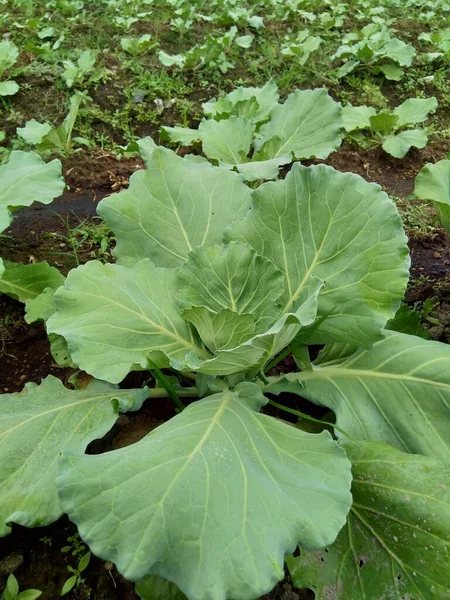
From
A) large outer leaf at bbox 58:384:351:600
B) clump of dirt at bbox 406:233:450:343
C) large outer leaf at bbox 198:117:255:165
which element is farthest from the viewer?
large outer leaf at bbox 198:117:255:165

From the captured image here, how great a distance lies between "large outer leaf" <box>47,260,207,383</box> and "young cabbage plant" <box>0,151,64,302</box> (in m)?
0.67

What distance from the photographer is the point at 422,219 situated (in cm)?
310

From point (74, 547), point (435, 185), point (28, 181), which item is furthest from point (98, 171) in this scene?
point (74, 547)

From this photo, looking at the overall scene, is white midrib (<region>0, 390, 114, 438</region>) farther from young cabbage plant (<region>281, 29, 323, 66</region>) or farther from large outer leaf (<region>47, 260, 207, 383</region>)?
young cabbage plant (<region>281, 29, 323, 66</region>)

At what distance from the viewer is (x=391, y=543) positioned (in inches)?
56.4

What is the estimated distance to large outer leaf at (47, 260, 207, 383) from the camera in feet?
5.42

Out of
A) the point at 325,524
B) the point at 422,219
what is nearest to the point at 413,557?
the point at 325,524

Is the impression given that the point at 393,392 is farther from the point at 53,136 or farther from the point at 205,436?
the point at 53,136

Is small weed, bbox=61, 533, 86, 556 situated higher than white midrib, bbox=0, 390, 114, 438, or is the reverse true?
white midrib, bbox=0, 390, 114, 438

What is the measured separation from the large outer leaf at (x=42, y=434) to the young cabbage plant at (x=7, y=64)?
2.74 meters

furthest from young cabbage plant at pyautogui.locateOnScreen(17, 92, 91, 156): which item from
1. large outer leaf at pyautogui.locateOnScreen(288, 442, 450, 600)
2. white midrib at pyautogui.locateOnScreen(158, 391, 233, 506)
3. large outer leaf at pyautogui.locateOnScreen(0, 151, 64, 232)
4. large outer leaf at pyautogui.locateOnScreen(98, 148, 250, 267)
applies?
large outer leaf at pyautogui.locateOnScreen(288, 442, 450, 600)

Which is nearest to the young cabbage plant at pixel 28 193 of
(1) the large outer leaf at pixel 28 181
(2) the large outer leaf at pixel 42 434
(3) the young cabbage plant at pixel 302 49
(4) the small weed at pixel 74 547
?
(1) the large outer leaf at pixel 28 181

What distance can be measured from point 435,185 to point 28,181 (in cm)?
167

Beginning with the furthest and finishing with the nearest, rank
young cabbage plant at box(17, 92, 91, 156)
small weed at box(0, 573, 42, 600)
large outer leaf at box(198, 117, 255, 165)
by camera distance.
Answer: young cabbage plant at box(17, 92, 91, 156) < large outer leaf at box(198, 117, 255, 165) < small weed at box(0, 573, 42, 600)
